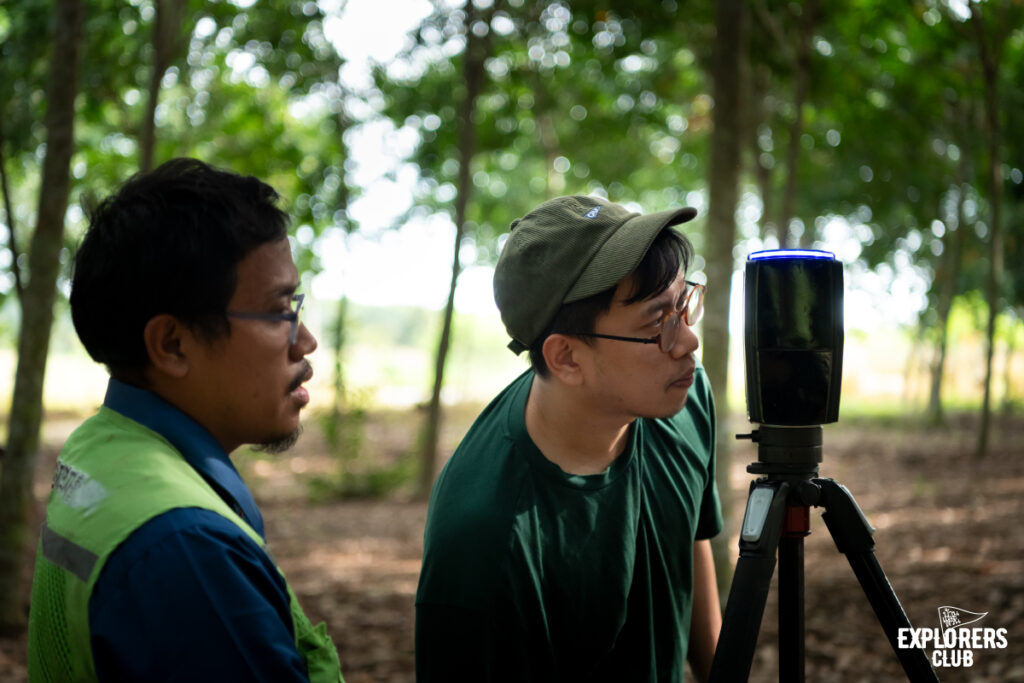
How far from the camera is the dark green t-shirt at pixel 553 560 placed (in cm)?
163

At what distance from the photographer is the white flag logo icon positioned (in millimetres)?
3124

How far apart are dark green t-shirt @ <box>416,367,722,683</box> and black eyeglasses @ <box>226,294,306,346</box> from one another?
473 millimetres

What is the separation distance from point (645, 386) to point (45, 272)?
322 cm

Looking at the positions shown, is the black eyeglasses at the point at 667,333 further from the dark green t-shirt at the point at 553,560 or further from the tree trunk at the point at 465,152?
the tree trunk at the point at 465,152

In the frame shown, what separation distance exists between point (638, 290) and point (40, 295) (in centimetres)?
321

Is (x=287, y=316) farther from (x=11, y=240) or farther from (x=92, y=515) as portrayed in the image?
(x=11, y=240)

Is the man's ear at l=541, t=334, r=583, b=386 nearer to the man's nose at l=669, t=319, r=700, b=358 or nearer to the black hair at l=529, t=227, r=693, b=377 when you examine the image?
the black hair at l=529, t=227, r=693, b=377

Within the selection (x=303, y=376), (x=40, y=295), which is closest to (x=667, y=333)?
(x=303, y=376)

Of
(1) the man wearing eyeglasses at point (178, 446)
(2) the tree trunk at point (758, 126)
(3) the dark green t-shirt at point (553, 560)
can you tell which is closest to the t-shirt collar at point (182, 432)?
(1) the man wearing eyeglasses at point (178, 446)

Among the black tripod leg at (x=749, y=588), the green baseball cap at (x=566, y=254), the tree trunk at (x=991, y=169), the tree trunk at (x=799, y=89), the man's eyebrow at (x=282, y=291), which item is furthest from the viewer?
the tree trunk at (x=991, y=169)

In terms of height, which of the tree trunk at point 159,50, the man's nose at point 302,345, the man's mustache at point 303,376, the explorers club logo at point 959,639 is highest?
the tree trunk at point 159,50

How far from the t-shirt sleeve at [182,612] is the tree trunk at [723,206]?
135 inches

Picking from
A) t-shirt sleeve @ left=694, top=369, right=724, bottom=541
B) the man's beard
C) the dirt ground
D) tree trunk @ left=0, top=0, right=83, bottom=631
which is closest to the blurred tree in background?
tree trunk @ left=0, top=0, right=83, bottom=631

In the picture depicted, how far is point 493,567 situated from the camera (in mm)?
1633
